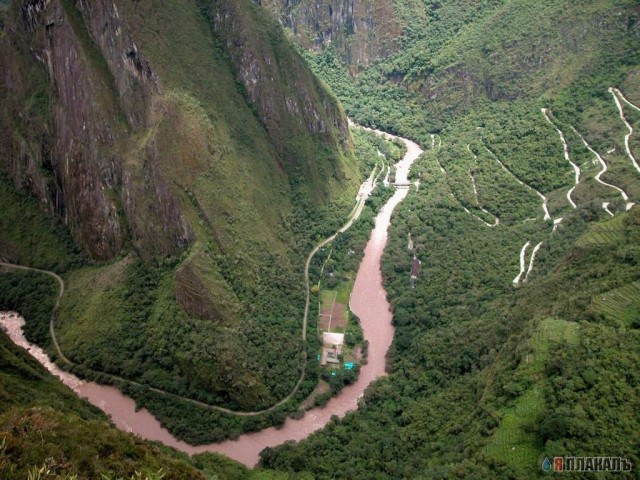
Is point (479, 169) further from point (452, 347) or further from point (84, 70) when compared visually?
point (84, 70)

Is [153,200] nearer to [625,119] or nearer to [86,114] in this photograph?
[86,114]

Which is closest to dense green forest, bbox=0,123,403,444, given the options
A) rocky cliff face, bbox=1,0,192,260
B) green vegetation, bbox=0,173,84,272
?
green vegetation, bbox=0,173,84,272

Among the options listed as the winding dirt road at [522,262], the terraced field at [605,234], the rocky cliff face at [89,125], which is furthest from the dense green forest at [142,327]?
the terraced field at [605,234]

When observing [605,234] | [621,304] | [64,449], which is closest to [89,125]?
[64,449]

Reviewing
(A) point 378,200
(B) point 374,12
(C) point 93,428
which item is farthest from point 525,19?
(C) point 93,428

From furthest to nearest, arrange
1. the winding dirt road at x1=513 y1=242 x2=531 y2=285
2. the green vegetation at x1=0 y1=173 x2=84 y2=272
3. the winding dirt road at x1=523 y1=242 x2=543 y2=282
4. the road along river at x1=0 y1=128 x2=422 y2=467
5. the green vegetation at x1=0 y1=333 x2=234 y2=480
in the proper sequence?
the green vegetation at x1=0 y1=173 x2=84 y2=272 < the winding dirt road at x1=513 y1=242 x2=531 y2=285 < the winding dirt road at x1=523 y1=242 x2=543 y2=282 < the road along river at x1=0 y1=128 x2=422 y2=467 < the green vegetation at x1=0 y1=333 x2=234 y2=480

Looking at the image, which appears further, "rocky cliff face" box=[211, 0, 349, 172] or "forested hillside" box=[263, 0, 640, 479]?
"rocky cliff face" box=[211, 0, 349, 172]

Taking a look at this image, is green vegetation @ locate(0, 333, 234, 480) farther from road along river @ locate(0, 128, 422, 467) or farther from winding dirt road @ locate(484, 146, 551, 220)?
winding dirt road @ locate(484, 146, 551, 220)
